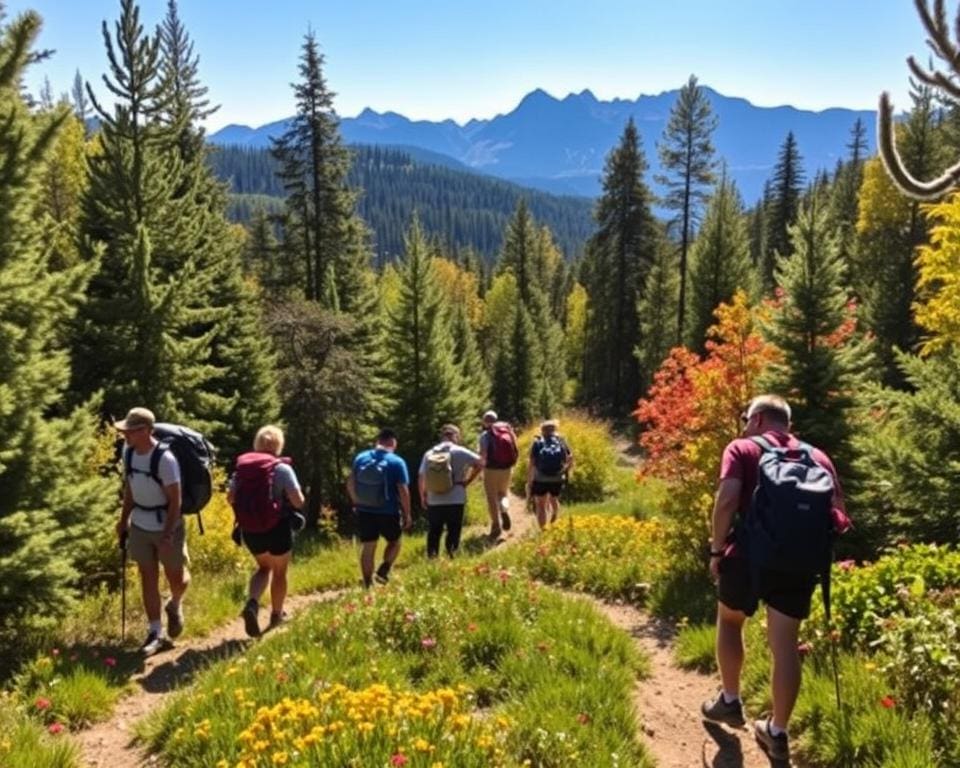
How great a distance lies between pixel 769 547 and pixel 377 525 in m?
6.05

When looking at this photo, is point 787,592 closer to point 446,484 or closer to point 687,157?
point 446,484

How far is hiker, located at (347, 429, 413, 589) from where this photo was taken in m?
9.66

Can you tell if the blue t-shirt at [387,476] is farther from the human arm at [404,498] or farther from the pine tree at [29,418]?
the pine tree at [29,418]

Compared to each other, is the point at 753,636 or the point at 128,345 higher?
the point at 128,345

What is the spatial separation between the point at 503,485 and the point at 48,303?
9.44 meters

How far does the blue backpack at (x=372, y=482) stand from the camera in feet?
31.6

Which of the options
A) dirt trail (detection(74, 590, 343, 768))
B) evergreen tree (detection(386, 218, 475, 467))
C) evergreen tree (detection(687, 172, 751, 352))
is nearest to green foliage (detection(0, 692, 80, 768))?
dirt trail (detection(74, 590, 343, 768))

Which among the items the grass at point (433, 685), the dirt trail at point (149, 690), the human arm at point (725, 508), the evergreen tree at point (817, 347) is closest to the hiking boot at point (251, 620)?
the dirt trail at point (149, 690)

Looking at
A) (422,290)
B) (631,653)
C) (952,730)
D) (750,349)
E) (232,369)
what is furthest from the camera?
(422,290)

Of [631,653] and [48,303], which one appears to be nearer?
[631,653]

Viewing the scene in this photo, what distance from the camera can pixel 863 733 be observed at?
4812 millimetres

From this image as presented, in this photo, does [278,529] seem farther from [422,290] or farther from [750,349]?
[422,290]

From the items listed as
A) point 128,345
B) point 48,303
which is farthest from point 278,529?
point 128,345

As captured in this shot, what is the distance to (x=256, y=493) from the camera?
782 centimetres
